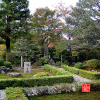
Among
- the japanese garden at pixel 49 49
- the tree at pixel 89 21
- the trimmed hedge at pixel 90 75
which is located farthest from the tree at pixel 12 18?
the trimmed hedge at pixel 90 75

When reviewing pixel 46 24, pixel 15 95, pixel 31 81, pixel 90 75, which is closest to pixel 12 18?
pixel 46 24

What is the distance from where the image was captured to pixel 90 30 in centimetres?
968

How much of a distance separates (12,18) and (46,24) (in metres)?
5.39

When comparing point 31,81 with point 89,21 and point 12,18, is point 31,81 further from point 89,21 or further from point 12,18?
point 12,18

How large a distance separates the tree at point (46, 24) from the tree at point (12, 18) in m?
1.68

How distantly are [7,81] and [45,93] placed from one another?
89.7 inches

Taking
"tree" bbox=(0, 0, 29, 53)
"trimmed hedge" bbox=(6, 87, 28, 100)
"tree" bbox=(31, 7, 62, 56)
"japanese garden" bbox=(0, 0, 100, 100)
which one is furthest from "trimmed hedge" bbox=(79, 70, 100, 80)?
"tree" bbox=(0, 0, 29, 53)

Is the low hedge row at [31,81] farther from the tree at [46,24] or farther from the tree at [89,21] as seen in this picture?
the tree at [46,24]

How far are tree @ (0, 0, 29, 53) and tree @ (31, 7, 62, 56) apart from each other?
1680 mm

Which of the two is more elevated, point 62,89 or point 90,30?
point 90,30

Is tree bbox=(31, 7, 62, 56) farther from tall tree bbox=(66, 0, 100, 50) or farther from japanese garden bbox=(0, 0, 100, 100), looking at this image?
tall tree bbox=(66, 0, 100, 50)

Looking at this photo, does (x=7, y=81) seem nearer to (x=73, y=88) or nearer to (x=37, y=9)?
(x=73, y=88)

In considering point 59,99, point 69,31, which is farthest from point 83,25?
point 59,99

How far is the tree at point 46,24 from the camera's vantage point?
1838cm
